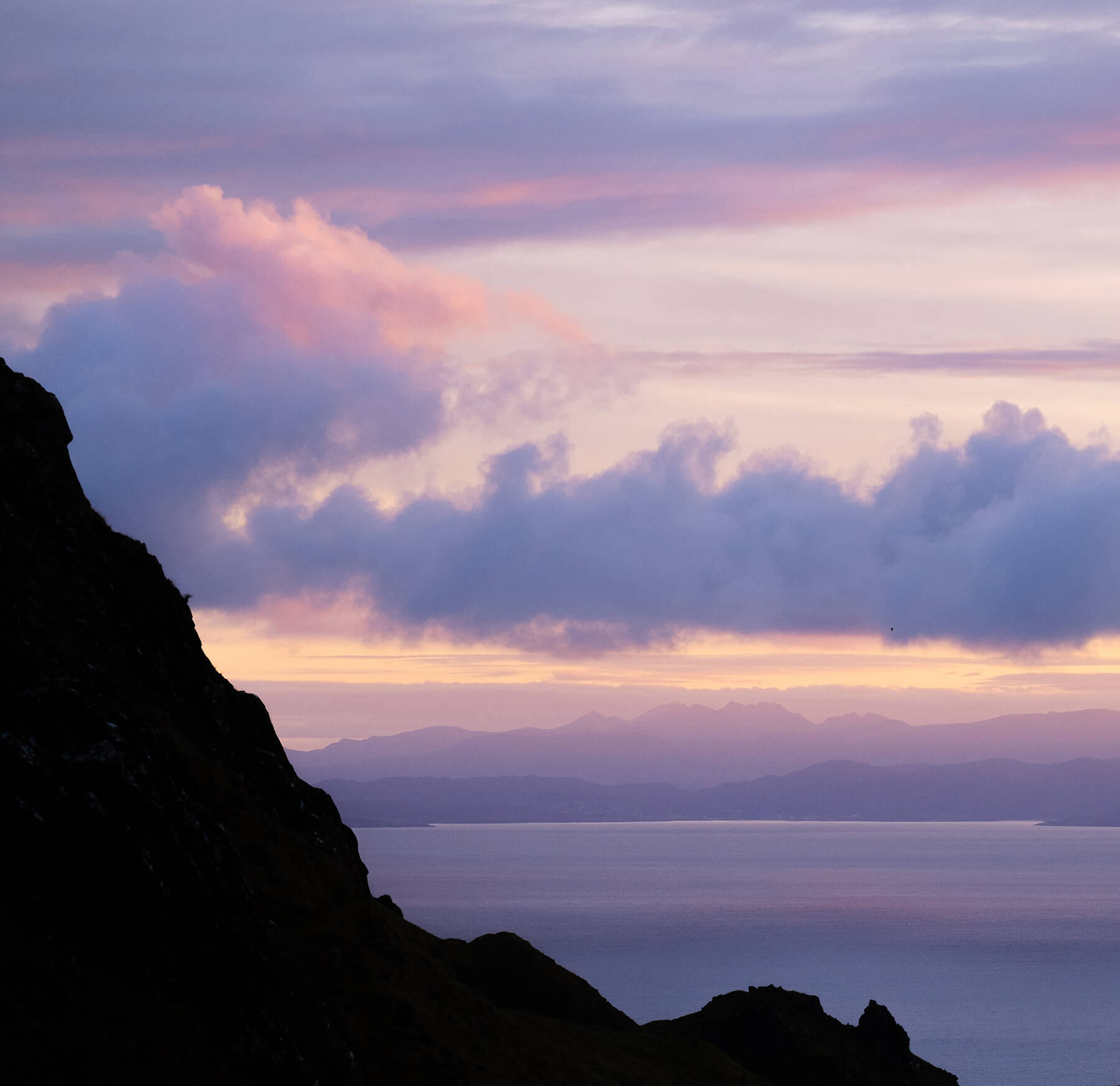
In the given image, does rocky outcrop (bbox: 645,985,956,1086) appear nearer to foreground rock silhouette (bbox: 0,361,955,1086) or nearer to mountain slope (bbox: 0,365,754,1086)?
foreground rock silhouette (bbox: 0,361,955,1086)

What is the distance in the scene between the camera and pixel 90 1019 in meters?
26.4

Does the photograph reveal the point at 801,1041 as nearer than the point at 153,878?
No

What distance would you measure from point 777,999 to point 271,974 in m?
Result: 59.6

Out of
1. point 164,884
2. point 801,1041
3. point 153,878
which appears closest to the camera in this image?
point 153,878

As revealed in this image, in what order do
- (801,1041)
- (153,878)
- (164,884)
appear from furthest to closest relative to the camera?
(801,1041) < (164,884) < (153,878)

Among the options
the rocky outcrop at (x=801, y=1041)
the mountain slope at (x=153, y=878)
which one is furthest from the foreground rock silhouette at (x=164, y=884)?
the rocky outcrop at (x=801, y=1041)

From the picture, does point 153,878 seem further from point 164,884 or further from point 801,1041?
point 801,1041

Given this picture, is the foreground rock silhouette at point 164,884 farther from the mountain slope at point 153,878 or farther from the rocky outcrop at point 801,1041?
the rocky outcrop at point 801,1041

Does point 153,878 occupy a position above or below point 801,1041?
above

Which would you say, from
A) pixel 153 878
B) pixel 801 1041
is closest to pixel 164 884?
pixel 153 878

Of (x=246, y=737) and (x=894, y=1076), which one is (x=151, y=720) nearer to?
(x=246, y=737)

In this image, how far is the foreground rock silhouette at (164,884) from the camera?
2731cm

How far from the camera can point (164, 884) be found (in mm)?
29312

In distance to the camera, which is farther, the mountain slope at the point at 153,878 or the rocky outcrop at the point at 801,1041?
the rocky outcrop at the point at 801,1041
